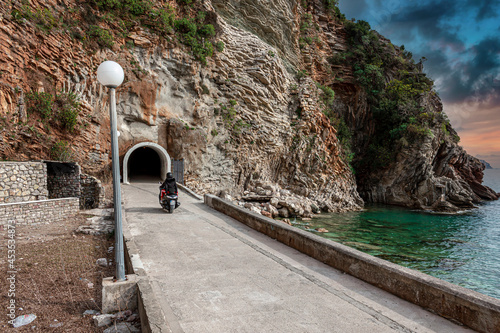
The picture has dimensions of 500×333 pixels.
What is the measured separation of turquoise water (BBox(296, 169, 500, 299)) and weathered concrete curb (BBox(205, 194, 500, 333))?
29.5 feet

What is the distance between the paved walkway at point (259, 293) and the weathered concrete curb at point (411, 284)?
0.13 m

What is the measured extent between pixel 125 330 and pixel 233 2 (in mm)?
30552

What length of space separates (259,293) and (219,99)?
2144 cm

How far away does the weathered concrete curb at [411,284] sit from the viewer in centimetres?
305

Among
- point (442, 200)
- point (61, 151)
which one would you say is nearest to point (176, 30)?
point (61, 151)

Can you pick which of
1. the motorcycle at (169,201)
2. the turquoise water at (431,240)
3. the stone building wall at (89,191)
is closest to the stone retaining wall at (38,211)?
the stone building wall at (89,191)

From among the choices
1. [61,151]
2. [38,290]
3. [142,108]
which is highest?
[142,108]

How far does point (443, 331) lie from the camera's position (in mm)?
3086

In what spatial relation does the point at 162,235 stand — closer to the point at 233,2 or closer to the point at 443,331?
the point at 443,331

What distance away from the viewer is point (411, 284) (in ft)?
12.3

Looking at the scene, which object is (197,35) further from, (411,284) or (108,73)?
(411,284)

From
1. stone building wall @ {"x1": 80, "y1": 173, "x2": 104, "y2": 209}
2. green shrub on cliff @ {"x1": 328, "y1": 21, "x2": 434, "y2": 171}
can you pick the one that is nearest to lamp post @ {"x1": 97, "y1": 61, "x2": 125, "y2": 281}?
stone building wall @ {"x1": 80, "y1": 173, "x2": 104, "y2": 209}

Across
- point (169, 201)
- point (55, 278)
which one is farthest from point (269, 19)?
point (55, 278)

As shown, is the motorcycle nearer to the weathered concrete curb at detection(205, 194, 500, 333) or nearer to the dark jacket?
the dark jacket
